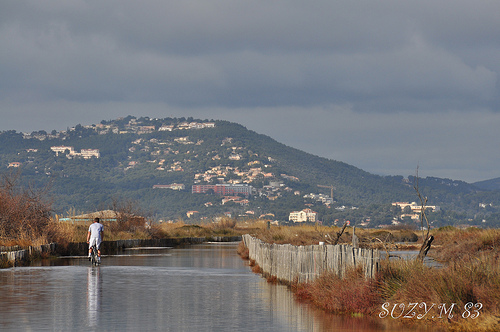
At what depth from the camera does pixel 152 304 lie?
17594 mm

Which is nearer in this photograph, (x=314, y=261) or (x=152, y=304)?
(x=152, y=304)

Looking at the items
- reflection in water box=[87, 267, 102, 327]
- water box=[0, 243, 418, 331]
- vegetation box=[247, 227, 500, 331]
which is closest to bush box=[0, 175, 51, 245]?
water box=[0, 243, 418, 331]

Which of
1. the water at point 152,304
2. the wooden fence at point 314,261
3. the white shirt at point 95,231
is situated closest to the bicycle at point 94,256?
the white shirt at point 95,231

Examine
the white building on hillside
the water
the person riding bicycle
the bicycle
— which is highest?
the white building on hillside

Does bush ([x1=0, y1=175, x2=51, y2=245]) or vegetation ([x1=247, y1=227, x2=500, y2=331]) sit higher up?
bush ([x1=0, y1=175, x2=51, y2=245])

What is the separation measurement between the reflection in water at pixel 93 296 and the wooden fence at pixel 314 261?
5407 millimetres

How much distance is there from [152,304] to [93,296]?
216 cm

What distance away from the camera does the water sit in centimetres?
1425

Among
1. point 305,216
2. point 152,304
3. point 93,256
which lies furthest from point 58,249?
point 305,216

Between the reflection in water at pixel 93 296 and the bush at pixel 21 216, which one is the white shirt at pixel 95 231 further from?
the bush at pixel 21 216

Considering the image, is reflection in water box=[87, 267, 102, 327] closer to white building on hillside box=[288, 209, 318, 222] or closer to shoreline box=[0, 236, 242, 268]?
shoreline box=[0, 236, 242, 268]

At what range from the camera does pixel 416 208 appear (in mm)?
199375

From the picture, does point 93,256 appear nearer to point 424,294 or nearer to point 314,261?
point 314,261

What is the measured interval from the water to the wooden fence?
2.16ft
